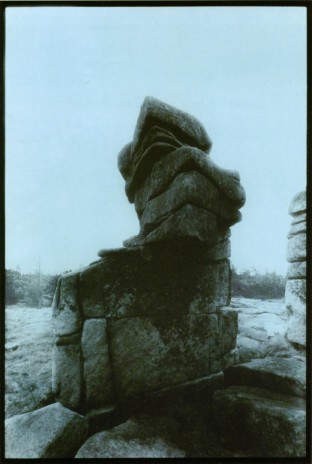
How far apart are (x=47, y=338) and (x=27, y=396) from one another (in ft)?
3.38

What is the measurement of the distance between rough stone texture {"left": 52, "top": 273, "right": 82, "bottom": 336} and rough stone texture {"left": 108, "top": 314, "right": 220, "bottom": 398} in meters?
0.26

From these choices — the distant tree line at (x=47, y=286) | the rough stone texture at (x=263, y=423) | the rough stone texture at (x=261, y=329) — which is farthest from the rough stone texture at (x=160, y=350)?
the distant tree line at (x=47, y=286)

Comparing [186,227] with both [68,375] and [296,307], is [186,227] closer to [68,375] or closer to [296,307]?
[68,375]

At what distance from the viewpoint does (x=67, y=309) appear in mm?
2457

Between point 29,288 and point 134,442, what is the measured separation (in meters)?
1.74

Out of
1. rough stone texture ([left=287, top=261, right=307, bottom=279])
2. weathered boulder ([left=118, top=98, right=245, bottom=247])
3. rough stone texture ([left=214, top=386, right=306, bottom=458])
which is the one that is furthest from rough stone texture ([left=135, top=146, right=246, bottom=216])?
rough stone texture ([left=287, top=261, right=307, bottom=279])

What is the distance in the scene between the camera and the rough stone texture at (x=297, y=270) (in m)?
4.57

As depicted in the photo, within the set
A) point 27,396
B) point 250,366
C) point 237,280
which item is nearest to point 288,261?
point 237,280

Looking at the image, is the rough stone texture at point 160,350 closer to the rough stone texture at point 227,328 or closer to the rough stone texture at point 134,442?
the rough stone texture at point 227,328

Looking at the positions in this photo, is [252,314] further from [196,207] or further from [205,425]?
[196,207]

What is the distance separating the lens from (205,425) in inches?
101

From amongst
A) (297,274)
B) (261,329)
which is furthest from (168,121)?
(261,329)

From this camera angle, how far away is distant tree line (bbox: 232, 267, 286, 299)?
507cm

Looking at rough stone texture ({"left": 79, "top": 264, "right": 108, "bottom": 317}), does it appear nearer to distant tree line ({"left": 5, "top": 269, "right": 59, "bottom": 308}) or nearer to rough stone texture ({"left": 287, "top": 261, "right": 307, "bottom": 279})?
distant tree line ({"left": 5, "top": 269, "right": 59, "bottom": 308})
